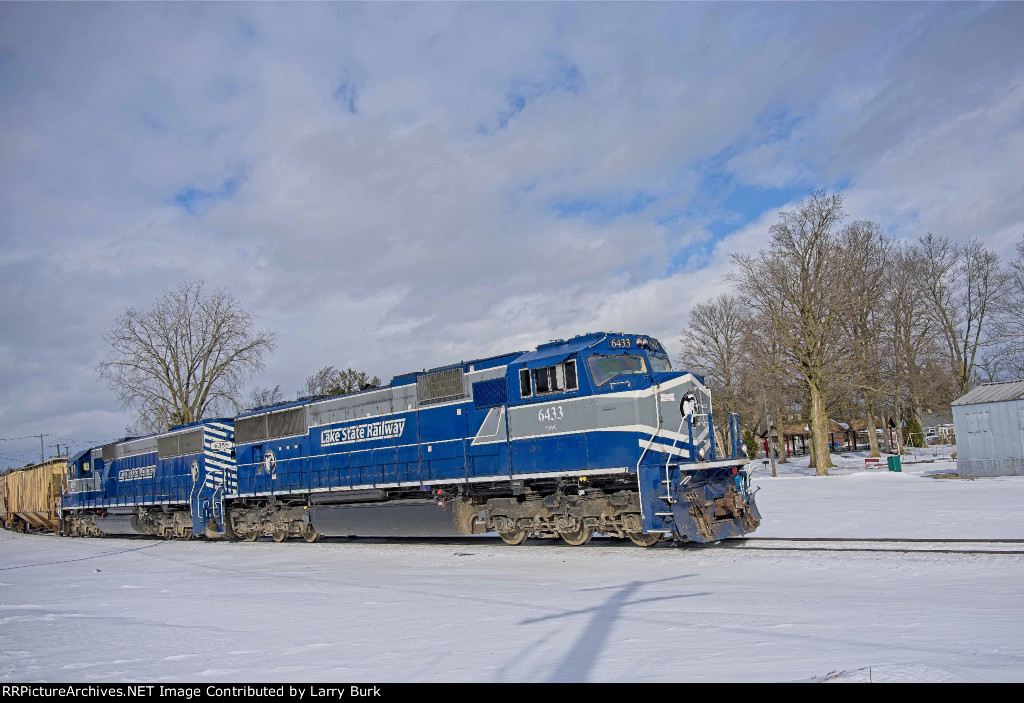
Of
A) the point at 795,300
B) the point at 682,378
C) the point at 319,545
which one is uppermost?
the point at 795,300

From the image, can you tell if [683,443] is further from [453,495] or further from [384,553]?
[384,553]

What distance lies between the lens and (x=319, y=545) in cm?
1930

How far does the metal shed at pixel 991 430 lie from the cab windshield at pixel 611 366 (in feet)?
74.7

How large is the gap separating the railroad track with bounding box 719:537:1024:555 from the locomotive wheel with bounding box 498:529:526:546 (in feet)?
13.4

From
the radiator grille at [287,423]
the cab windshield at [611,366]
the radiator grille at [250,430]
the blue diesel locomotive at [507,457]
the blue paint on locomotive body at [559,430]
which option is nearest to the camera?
the blue paint on locomotive body at [559,430]

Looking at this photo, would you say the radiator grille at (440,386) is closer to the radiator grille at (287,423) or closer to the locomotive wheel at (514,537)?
the locomotive wheel at (514,537)

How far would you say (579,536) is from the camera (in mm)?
14391

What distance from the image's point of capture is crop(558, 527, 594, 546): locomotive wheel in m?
14.3

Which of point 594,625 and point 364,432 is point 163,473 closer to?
point 364,432

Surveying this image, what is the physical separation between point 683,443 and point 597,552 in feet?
8.41

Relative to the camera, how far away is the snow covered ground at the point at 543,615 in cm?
589

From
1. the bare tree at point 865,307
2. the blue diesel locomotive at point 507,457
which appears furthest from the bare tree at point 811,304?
the blue diesel locomotive at point 507,457

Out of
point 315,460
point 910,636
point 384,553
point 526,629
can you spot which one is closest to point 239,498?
point 315,460

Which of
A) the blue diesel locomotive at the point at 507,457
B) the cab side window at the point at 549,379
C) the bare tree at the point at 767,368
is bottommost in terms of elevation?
the blue diesel locomotive at the point at 507,457
